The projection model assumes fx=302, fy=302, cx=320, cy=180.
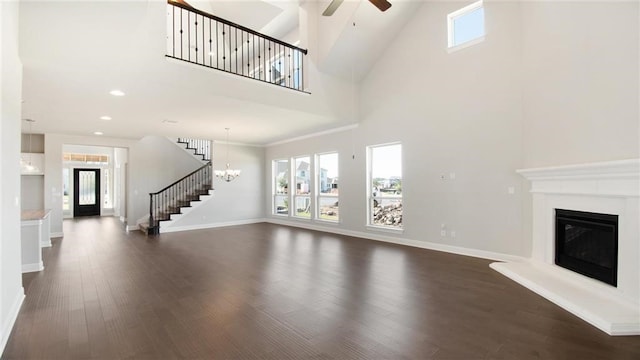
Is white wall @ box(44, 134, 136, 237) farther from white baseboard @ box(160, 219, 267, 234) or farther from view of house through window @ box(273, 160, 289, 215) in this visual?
view of house through window @ box(273, 160, 289, 215)

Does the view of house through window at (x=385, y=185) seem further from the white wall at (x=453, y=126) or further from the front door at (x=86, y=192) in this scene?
the front door at (x=86, y=192)

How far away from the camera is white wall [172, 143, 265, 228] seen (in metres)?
9.35

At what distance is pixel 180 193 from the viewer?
402 inches

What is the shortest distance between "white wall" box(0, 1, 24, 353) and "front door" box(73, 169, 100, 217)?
11763 mm

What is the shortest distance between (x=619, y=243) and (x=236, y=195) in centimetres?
912

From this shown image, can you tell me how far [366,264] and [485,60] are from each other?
4079mm

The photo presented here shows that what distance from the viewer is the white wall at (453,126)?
16.4ft

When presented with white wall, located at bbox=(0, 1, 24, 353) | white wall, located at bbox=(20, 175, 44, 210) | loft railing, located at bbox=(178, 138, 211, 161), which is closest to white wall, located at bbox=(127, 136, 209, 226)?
loft railing, located at bbox=(178, 138, 211, 161)

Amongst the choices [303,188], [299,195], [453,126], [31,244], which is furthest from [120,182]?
[453,126]

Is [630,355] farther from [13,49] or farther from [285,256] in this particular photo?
[13,49]

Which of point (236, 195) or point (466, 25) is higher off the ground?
point (466, 25)

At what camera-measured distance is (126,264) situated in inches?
201

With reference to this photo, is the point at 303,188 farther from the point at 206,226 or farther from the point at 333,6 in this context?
the point at 333,6

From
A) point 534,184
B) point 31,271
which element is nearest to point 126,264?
point 31,271
